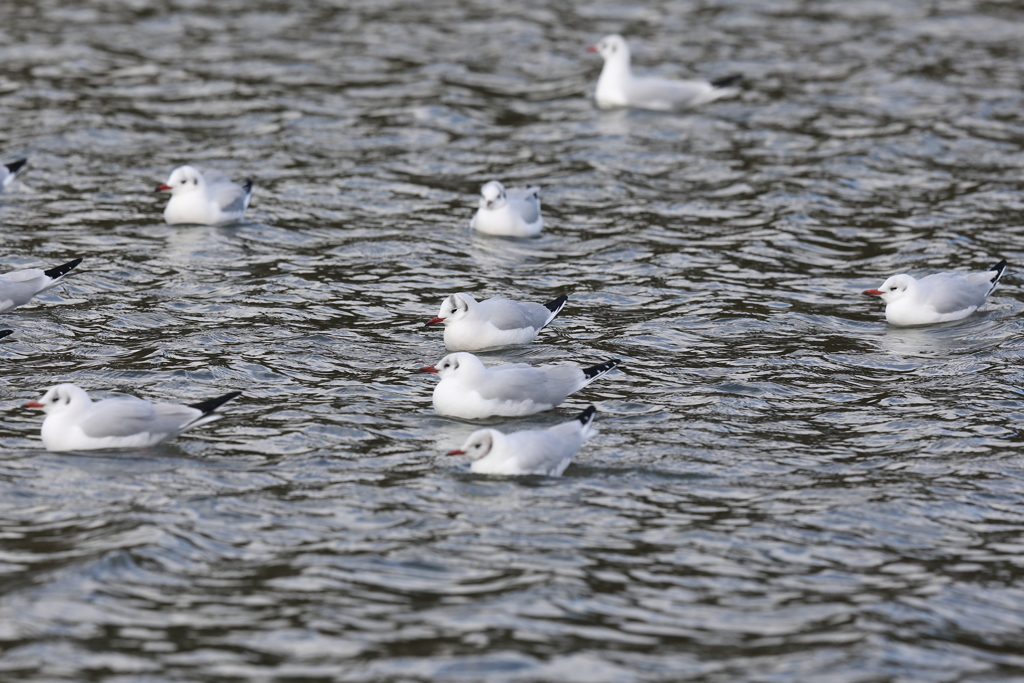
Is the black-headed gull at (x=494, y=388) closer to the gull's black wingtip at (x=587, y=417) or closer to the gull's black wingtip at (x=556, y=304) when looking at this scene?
the gull's black wingtip at (x=587, y=417)

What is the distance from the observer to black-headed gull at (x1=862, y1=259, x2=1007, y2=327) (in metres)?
14.2

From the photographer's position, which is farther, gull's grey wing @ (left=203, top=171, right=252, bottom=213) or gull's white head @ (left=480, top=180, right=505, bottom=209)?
gull's grey wing @ (left=203, top=171, right=252, bottom=213)

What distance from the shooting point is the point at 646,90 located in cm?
2258

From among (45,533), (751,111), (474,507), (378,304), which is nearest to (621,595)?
A: (474,507)

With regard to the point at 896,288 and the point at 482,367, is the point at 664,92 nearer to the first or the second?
the point at 896,288

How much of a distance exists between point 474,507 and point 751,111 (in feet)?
46.0

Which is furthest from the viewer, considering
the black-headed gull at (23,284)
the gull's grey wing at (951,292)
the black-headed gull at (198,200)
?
the black-headed gull at (198,200)

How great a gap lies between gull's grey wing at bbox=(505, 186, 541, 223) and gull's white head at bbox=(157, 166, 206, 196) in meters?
3.61

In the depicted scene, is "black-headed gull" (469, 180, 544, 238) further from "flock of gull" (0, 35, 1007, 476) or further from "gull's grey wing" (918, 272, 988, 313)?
"gull's grey wing" (918, 272, 988, 313)

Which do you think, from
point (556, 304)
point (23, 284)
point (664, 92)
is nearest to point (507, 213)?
point (556, 304)

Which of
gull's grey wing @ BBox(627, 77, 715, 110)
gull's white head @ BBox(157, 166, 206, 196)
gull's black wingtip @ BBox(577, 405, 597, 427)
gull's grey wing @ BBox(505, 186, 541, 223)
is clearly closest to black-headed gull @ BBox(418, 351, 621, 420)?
gull's black wingtip @ BBox(577, 405, 597, 427)

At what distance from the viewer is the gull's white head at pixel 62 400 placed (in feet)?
34.9

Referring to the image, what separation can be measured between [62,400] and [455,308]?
377cm

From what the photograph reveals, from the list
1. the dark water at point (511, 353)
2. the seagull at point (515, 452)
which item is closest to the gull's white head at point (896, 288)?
the dark water at point (511, 353)
